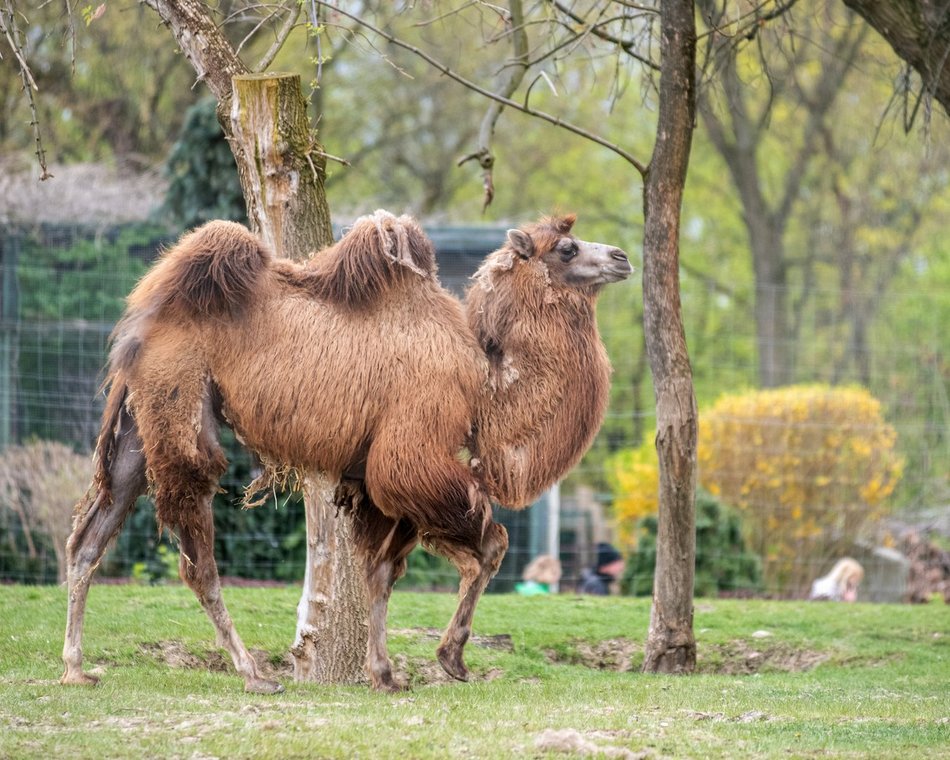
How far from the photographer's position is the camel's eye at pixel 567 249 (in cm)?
843

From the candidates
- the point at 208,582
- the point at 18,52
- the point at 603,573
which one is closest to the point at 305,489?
the point at 208,582

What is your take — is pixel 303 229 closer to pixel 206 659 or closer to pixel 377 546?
pixel 377 546

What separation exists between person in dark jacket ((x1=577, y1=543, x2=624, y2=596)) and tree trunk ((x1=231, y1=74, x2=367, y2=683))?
22.8 feet

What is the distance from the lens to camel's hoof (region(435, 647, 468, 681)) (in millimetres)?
7844

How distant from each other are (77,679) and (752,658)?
5176 millimetres

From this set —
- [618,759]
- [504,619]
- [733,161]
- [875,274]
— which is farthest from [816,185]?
[618,759]

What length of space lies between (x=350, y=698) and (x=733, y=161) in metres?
23.2

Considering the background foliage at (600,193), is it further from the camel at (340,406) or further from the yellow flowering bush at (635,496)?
the camel at (340,406)

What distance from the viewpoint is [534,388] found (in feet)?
26.6

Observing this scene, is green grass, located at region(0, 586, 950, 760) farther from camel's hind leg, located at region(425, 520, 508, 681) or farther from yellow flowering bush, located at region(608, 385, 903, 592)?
yellow flowering bush, located at region(608, 385, 903, 592)

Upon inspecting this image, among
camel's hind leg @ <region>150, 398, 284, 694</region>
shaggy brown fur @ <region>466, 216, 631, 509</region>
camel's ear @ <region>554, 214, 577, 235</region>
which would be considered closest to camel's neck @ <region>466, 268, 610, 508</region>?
shaggy brown fur @ <region>466, 216, 631, 509</region>

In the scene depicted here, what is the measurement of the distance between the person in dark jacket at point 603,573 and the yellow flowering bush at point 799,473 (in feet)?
5.89

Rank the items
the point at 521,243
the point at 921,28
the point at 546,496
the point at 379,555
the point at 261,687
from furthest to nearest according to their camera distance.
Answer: the point at 546,496 → the point at 921,28 → the point at 521,243 → the point at 379,555 → the point at 261,687

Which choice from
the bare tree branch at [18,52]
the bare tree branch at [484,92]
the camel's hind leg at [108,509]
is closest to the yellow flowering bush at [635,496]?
the bare tree branch at [484,92]
